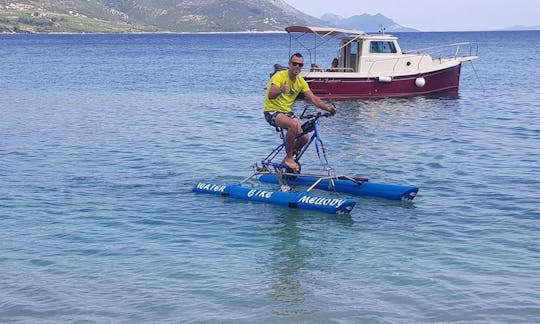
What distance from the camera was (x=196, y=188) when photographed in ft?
52.2

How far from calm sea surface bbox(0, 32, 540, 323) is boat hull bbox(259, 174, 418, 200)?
9.0 inches

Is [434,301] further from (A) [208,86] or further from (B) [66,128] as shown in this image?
(A) [208,86]

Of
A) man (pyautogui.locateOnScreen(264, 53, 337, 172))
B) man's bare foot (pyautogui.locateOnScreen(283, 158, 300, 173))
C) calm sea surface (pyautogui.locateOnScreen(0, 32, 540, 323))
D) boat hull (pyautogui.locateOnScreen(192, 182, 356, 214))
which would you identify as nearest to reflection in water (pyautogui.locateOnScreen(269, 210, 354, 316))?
calm sea surface (pyautogui.locateOnScreen(0, 32, 540, 323))

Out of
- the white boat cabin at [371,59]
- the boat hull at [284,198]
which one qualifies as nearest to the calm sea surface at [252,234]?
the boat hull at [284,198]

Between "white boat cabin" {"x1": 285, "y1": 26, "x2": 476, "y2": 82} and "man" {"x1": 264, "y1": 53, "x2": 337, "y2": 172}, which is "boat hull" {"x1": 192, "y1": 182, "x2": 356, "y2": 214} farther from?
"white boat cabin" {"x1": 285, "y1": 26, "x2": 476, "y2": 82}

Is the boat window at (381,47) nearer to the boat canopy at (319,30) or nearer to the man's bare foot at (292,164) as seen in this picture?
the boat canopy at (319,30)

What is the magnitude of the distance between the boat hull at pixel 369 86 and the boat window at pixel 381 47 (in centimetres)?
143

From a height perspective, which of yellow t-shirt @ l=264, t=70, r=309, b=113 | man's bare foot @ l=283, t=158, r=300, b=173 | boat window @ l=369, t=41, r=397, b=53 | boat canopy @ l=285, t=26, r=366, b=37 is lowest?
man's bare foot @ l=283, t=158, r=300, b=173

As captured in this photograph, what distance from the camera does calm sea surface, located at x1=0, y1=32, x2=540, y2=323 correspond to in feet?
30.6

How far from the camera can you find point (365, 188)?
15.0m

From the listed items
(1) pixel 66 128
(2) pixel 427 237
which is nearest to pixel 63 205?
(2) pixel 427 237

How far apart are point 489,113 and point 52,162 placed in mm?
20699

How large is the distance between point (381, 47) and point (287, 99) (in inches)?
896

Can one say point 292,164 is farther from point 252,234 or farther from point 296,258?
point 296,258
